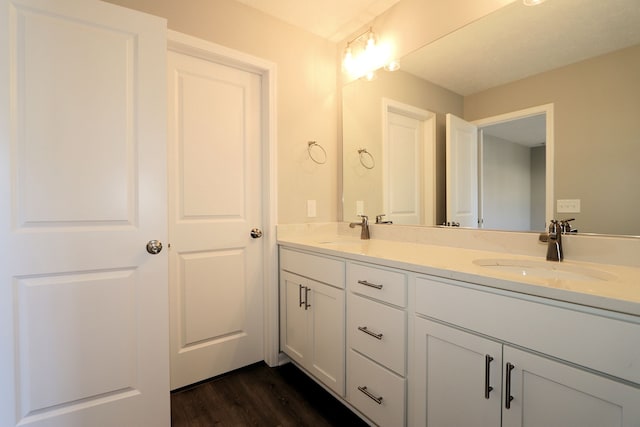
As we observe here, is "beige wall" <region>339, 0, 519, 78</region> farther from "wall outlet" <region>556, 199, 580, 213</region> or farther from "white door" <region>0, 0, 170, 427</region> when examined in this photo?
"white door" <region>0, 0, 170, 427</region>

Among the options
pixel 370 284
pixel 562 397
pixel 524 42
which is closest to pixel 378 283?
pixel 370 284

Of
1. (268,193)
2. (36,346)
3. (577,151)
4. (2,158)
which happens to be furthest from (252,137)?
(577,151)

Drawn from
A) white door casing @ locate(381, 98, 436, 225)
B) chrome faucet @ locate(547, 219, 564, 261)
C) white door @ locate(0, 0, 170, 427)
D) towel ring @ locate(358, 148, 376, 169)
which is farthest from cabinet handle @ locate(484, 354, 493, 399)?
towel ring @ locate(358, 148, 376, 169)

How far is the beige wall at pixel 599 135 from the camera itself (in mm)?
1113

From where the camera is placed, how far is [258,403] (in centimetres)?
165

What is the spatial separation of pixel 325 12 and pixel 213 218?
154cm

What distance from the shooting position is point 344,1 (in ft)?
6.22

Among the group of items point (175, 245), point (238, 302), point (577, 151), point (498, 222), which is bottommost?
point (238, 302)

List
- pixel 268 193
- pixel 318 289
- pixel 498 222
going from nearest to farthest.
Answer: pixel 498 222 → pixel 318 289 → pixel 268 193

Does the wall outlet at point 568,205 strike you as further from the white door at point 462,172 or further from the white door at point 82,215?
the white door at point 82,215

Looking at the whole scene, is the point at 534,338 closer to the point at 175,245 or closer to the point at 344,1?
the point at 175,245

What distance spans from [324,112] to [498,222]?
4.70 ft

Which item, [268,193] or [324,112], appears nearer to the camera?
[268,193]

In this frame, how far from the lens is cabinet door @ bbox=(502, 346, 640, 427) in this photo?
708 mm
